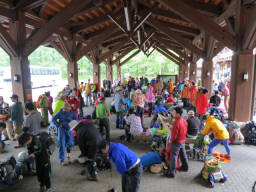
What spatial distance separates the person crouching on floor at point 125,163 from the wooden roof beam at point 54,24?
4705mm

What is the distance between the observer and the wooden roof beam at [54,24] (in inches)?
217

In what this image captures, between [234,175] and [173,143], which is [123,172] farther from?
[234,175]

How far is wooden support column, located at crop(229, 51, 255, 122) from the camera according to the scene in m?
5.83

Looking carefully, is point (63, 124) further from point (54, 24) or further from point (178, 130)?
point (54, 24)

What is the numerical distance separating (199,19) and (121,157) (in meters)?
4.96

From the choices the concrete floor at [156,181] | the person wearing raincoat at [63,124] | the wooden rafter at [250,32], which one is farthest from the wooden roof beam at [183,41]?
the person wearing raincoat at [63,124]

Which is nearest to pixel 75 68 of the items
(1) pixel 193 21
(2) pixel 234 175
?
(1) pixel 193 21

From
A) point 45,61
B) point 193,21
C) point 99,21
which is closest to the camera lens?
point 193,21

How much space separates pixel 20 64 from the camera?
587cm

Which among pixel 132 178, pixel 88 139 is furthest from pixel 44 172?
pixel 132 178

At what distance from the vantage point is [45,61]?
148 ft

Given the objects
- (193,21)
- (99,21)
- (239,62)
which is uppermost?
(99,21)

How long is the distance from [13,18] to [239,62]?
750 cm

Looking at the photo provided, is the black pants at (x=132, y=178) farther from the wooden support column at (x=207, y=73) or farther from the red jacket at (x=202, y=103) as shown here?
the wooden support column at (x=207, y=73)
